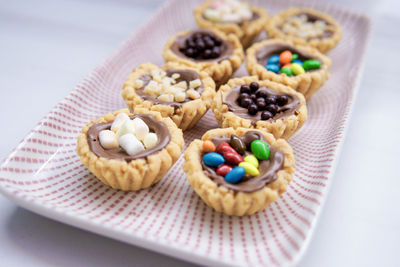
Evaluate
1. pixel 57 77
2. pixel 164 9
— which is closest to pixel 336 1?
pixel 164 9

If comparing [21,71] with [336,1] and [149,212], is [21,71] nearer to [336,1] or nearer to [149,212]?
[149,212]

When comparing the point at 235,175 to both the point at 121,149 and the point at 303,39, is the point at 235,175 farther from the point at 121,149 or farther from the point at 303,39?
the point at 303,39

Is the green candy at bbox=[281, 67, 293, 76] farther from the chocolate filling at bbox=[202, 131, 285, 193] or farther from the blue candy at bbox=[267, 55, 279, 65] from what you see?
the chocolate filling at bbox=[202, 131, 285, 193]

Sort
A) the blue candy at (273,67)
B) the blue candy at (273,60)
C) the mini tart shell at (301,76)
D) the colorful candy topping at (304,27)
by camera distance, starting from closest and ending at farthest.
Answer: the mini tart shell at (301,76)
the blue candy at (273,67)
the blue candy at (273,60)
the colorful candy topping at (304,27)

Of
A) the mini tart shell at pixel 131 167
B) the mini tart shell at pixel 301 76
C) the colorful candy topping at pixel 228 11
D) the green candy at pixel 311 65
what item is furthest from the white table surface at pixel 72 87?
the colorful candy topping at pixel 228 11

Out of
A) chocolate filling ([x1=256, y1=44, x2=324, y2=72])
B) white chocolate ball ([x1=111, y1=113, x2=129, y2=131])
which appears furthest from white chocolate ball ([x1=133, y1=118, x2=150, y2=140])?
chocolate filling ([x1=256, y1=44, x2=324, y2=72])

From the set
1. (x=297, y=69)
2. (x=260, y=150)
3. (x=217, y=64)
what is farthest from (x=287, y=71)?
(x=260, y=150)

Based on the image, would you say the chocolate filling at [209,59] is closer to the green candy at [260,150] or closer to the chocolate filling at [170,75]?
the chocolate filling at [170,75]
